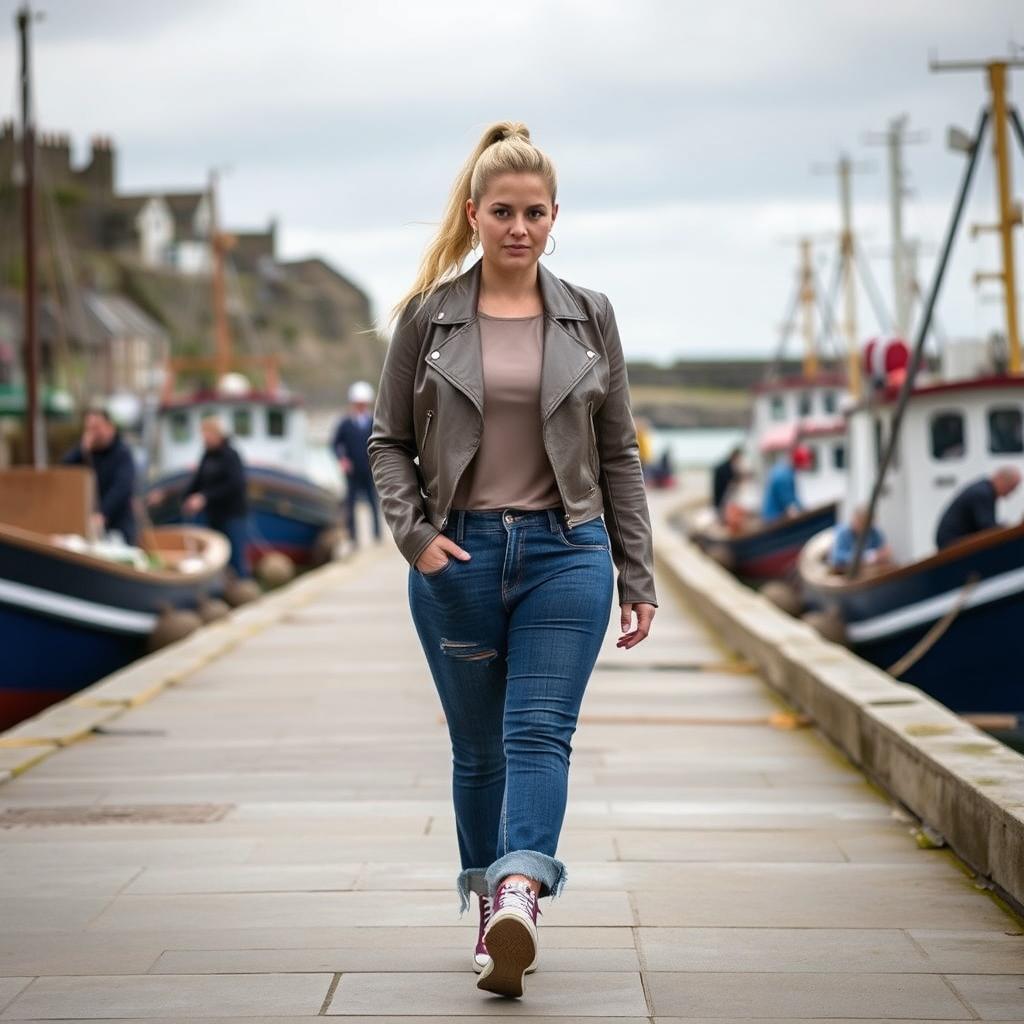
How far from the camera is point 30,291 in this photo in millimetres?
27797

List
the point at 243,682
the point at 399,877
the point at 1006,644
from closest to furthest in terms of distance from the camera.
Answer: the point at 399,877 < the point at 243,682 < the point at 1006,644

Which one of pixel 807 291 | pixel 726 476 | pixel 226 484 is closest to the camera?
pixel 226 484

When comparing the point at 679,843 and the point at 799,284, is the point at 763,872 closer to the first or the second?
the point at 679,843

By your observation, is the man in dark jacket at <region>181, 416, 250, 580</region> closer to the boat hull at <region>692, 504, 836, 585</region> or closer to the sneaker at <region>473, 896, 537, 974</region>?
the boat hull at <region>692, 504, 836, 585</region>

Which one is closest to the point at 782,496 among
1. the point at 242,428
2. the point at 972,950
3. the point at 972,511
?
the point at 242,428

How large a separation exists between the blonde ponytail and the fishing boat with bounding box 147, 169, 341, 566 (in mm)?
24848

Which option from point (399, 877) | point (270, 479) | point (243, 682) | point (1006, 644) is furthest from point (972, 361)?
point (399, 877)

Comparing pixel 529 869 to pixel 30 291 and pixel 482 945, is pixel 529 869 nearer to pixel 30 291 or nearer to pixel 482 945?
pixel 482 945

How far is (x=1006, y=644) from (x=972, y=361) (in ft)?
23.1

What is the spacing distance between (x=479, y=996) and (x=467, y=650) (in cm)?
80

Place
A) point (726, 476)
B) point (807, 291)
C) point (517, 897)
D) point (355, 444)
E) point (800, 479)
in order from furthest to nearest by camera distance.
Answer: point (807, 291) < point (726, 476) < point (800, 479) < point (355, 444) < point (517, 897)

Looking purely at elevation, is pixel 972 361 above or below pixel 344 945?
above

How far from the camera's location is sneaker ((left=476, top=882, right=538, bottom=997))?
4.32 metres

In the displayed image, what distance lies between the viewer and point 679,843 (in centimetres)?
663
